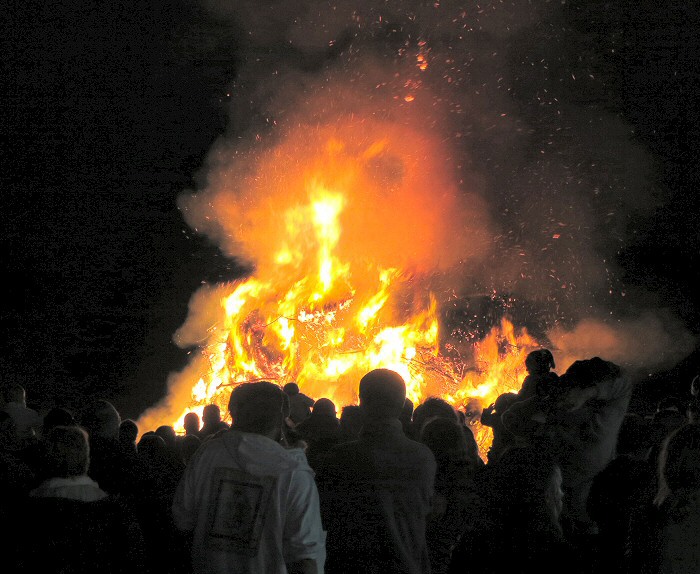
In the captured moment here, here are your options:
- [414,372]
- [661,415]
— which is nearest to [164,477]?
[661,415]

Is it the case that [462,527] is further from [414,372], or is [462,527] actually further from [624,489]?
[414,372]

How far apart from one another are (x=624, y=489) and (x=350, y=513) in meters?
1.36

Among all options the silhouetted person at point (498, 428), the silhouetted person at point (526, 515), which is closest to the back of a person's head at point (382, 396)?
the silhouetted person at point (526, 515)

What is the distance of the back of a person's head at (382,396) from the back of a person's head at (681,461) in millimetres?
1117

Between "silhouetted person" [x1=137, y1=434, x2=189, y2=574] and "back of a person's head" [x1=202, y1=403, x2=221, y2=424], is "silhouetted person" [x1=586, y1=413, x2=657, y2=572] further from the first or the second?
"back of a person's head" [x1=202, y1=403, x2=221, y2=424]

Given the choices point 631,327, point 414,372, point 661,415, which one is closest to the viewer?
point 661,415

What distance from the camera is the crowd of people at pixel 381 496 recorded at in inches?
112

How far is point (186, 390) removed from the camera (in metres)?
16.5

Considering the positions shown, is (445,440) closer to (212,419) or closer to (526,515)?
(526,515)

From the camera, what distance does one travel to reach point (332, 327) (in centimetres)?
1430

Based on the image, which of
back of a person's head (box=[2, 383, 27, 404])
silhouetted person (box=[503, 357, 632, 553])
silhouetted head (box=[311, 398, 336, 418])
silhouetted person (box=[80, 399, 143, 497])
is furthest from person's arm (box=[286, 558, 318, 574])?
back of a person's head (box=[2, 383, 27, 404])

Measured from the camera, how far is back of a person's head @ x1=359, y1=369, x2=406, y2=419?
133 inches

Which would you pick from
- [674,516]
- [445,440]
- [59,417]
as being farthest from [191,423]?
[674,516]

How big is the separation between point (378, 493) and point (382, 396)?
417 mm
